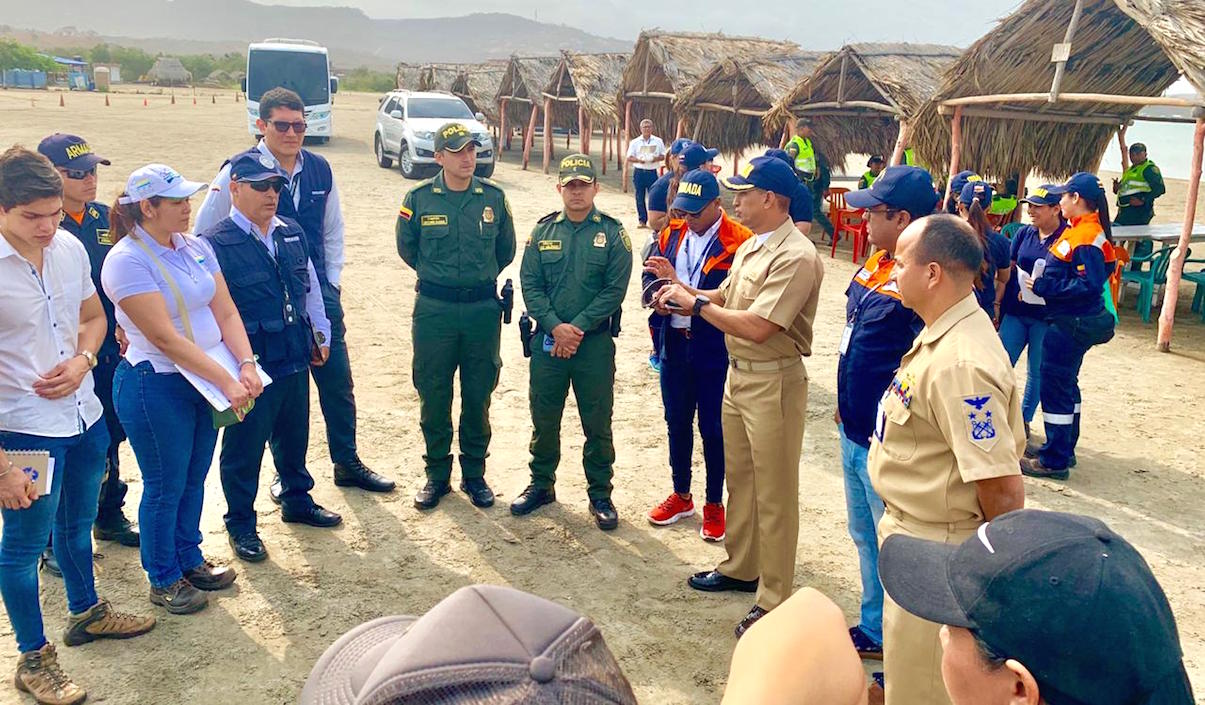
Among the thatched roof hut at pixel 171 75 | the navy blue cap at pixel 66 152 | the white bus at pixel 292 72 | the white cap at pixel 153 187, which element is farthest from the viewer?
the thatched roof hut at pixel 171 75

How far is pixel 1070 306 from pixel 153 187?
5219mm

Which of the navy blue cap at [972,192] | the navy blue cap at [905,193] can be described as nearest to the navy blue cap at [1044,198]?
the navy blue cap at [972,192]

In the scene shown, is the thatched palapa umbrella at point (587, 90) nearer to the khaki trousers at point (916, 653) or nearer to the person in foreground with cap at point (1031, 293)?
the person in foreground with cap at point (1031, 293)

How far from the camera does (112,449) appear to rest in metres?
4.33

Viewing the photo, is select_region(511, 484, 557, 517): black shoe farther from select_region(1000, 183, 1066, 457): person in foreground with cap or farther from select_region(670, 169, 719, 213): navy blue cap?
select_region(1000, 183, 1066, 457): person in foreground with cap

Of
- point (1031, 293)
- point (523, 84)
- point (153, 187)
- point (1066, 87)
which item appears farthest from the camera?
point (523, 84)

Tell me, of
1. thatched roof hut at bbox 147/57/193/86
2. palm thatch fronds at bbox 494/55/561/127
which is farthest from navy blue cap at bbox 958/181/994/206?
thatched roof hut at bbox 147/57/193/86

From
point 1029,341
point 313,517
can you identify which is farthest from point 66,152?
point 1029,341

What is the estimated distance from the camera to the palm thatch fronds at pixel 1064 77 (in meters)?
7.66

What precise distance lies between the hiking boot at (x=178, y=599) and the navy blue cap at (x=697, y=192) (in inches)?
114

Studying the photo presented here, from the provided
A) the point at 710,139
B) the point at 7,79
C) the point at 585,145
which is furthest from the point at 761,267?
the point at 7,79

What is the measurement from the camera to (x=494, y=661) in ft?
2.97

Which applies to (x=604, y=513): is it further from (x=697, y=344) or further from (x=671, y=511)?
(x=697, y=344)

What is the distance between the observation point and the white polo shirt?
9.89ft
